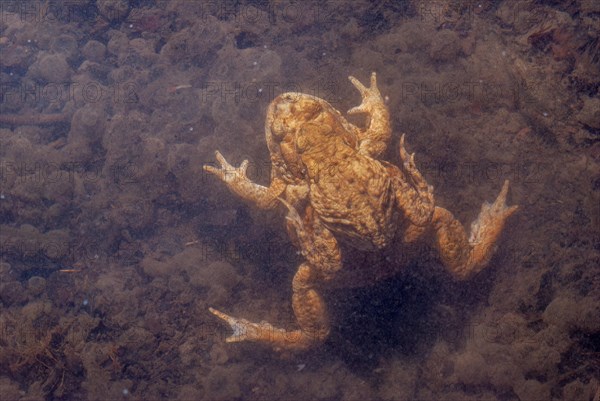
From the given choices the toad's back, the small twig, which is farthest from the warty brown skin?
the small twig

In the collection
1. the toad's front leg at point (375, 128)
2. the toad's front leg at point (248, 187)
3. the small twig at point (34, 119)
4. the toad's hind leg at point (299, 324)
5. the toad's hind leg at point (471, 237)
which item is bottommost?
the small twig at point (34, 119)

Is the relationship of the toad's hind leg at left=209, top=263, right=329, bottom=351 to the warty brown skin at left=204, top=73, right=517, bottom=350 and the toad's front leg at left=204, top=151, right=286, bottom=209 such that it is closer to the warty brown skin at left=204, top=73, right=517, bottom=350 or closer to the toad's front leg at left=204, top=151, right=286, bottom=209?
the warty brown skin at left=204, top=73, right=517, bottom=350

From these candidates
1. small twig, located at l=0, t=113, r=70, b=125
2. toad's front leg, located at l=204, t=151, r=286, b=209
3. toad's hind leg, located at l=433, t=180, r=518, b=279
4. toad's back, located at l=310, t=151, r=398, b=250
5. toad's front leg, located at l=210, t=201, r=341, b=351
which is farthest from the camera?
small twig, located at l=0, t=113, r=70, b=125

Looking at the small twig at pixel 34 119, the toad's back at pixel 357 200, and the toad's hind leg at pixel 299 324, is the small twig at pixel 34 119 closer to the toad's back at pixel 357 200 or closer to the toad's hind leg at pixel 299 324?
the toad's hind leg at pixel 299 324

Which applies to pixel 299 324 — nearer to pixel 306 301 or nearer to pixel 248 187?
pixel 306 301

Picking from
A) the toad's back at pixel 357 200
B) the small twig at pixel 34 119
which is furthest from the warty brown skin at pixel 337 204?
the small twig at pixel 34 119

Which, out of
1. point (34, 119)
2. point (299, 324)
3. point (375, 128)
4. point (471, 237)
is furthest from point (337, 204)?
point (34, 119)
